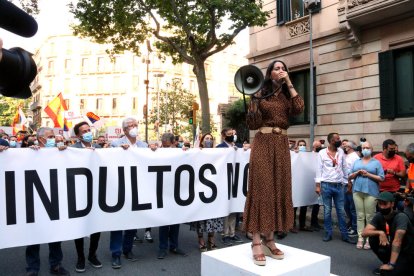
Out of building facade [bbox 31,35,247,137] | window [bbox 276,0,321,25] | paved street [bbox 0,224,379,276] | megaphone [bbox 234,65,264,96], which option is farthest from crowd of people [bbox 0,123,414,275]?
building facade [bbox 31,35,247,137]

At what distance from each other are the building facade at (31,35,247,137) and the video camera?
6100 centimetres

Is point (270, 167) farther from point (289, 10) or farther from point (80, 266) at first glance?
point (289, 10)

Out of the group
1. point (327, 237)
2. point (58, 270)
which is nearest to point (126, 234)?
point (58, 270)

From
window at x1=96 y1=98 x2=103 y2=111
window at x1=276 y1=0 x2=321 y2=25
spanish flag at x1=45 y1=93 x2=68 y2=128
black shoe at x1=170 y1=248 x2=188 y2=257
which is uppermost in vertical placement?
window at x1=96 y1=98 x2=103 y2=111

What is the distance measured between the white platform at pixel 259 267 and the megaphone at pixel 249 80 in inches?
70.3

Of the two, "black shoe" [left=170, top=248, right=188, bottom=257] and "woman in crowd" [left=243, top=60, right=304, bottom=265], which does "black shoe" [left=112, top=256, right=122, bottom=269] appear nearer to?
"black shoe" [left=170, top=248, right=188, bottom=257]

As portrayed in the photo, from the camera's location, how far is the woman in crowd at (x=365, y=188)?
6.77m

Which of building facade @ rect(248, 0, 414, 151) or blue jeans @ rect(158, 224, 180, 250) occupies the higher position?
building facade @ rect(248, 0, 414, 151)

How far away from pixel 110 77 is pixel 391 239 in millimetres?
64273

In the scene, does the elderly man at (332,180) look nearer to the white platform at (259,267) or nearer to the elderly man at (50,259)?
the white platform at (259,267)

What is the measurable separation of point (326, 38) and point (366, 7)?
2400mm

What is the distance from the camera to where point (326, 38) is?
14430mm

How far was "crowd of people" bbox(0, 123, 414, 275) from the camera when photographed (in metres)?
5.14

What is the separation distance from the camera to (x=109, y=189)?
5.59m
